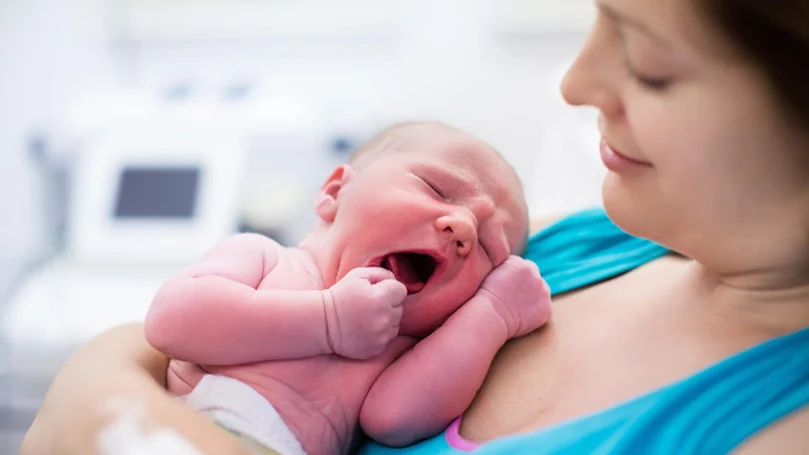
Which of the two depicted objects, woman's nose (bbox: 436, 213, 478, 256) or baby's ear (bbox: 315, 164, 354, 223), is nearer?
woman's nose (bbox: 436, 213, 478, 256)

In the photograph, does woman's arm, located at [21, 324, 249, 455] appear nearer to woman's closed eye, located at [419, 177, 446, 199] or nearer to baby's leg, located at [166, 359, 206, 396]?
baby's leg, located at [166, 359, 206, 396]

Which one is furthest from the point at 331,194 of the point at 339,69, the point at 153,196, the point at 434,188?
the point at 339,69

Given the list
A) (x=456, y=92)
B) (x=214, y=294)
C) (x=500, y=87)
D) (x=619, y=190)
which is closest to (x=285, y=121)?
(x=456, y=92)

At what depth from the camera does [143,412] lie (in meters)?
0.67

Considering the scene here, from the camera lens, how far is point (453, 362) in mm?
755

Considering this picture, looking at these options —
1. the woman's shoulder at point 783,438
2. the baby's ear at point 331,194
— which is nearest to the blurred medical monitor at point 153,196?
the baby's ear at point 331,194

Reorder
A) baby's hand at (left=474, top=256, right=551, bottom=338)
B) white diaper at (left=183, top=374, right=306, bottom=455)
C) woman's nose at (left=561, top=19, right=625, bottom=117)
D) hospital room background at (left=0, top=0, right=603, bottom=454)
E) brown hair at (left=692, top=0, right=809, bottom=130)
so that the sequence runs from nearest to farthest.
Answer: brown hair at (left=692, top=0, right=809, bottom=130) < woman's nose at (left=561, top=19, right=625, bottom=117) < white diaper at (left=183, top=374, right=306, bottom=455) < baby's hand at (left=474, top=256, right=551, bottom=338) < hospital room background at (left=0, top=0, right=603, bottom=454)

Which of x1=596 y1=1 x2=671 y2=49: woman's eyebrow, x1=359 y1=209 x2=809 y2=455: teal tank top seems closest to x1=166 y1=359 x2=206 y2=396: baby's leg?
x1=359 y1=209 x2=809 y2=455: teal tank top

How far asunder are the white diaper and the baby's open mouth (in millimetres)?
230

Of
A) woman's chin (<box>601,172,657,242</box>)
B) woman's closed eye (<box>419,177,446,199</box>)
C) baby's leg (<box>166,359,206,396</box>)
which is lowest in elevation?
baby's leg (<box>166,359,206,396</box>)

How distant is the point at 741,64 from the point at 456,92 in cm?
145

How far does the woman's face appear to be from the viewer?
55 centimetres

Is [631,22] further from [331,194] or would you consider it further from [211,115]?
[211,115]

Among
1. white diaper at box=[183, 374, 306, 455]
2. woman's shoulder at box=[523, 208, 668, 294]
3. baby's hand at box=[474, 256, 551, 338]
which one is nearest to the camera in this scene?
white diaper at box=[183, 374, 306, 455]
